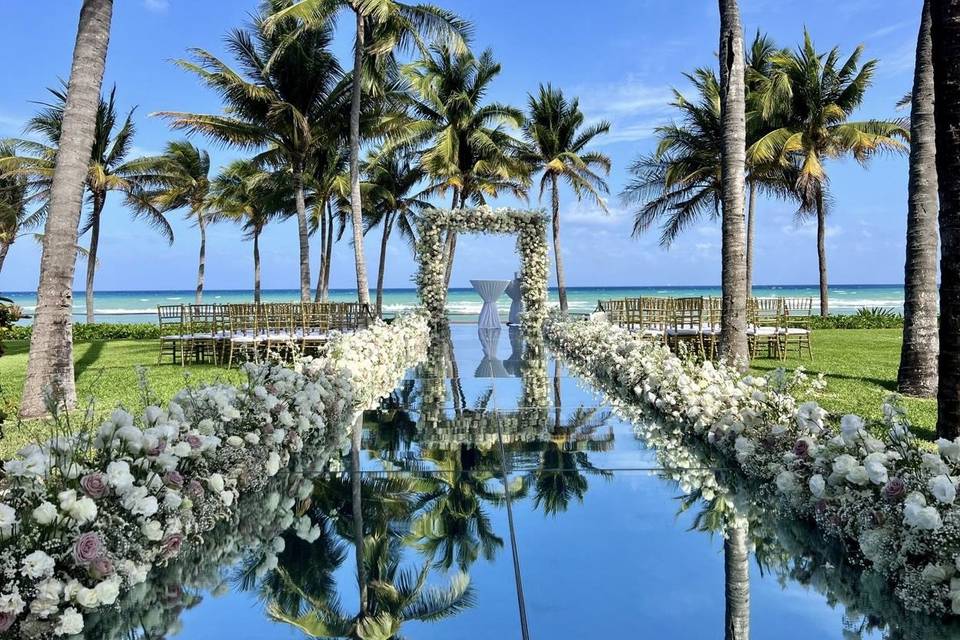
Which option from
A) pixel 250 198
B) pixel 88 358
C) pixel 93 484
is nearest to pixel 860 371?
pixel 93 484

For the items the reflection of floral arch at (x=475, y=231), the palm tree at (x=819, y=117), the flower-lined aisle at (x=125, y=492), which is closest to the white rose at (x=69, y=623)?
the flower-lined aisle at (x=125, y=492)

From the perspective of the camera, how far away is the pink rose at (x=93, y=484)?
95.2 inches

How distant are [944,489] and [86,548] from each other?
2.87m

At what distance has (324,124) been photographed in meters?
19.9

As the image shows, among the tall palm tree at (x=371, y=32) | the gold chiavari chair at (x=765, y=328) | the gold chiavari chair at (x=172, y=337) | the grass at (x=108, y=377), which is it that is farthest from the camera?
the tall palm tree at (x=371, y=32)

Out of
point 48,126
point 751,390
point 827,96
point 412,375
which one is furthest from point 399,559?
point 48,126

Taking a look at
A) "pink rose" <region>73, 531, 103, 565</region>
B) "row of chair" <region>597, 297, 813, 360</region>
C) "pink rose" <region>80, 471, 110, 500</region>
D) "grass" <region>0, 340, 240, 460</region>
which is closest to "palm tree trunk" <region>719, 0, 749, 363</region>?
"row of chair" <region>597, 297, 813, 360</region>

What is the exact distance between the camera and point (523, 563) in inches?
118

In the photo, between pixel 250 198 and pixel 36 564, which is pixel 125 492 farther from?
pixel 250 198

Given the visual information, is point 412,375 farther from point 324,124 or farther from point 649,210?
point 649,210

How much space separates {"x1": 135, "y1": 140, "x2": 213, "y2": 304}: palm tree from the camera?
25.4 m

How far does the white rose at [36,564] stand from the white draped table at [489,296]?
17569 millimetres

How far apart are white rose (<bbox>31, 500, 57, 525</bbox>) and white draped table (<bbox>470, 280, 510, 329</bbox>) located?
17.4 meters

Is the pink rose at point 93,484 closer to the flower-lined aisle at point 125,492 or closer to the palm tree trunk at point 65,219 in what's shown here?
the flower-lined aisle at point 125,492
